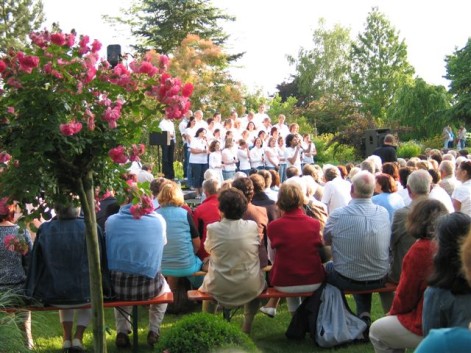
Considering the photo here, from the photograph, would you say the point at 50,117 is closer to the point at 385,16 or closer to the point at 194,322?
the point at 194,322

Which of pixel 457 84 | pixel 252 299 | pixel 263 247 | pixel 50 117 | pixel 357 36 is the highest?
pixel 357 36

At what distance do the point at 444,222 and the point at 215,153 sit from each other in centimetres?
1354

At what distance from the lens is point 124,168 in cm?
414

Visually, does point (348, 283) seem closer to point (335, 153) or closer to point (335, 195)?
point (335, 195)

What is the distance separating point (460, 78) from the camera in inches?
1391

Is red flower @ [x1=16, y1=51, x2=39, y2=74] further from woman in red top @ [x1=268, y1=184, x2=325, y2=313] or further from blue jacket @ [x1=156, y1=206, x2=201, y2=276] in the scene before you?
blue jacket @ [x1=156, y1=206, x2=201, y2=276]

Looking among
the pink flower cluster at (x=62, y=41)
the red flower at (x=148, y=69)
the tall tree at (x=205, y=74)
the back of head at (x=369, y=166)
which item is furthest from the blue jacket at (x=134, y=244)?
the tall tree at (x=205, y=74)

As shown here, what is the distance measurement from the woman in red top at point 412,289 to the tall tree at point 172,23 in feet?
121

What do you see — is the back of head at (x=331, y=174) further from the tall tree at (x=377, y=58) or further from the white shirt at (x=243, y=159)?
the tall tree at (x=377, y=58)

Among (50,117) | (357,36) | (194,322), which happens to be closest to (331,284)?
(194,322)

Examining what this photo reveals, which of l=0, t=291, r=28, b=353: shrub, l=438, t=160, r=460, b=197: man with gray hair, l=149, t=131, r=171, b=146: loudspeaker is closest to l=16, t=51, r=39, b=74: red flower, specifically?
l=0, t=291, r=28, b=353: shrub

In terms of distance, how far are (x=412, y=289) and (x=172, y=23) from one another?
126 ft

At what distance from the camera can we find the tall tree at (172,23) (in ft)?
134

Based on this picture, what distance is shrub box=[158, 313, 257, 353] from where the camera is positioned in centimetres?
388
